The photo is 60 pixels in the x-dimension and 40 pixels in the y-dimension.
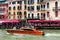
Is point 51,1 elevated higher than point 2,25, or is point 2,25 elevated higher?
point 51,1

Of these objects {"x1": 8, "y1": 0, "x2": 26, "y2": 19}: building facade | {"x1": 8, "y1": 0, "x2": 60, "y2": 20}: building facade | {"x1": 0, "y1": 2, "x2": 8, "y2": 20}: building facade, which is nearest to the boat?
{"x1": 8, "y1": 0, "x2": 60, "y2": 20}: building facade

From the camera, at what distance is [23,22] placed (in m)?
98.1

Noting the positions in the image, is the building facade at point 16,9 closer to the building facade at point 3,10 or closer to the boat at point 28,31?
the building facade at point 3,10

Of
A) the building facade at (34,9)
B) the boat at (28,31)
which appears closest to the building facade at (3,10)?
the building facade at (34,9)

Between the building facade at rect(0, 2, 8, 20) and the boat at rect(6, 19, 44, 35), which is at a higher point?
the building facade at rect(0, 2, 8, 20)

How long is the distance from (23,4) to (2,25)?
75.8 feet

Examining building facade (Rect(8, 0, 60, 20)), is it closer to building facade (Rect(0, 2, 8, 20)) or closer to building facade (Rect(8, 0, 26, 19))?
building facade (Rect(8, 0, 26, 19))

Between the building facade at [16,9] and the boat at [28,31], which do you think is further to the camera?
the building facade at [16,9]

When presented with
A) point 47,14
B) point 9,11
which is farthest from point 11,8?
point 47,14

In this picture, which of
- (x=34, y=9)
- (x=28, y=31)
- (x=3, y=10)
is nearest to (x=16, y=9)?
(x=3, y=10)

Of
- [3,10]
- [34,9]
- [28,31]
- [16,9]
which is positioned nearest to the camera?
[28,31]

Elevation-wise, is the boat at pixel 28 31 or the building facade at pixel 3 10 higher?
the building facade at pixel 3 10

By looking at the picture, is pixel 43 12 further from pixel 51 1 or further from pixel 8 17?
pixel 8 17

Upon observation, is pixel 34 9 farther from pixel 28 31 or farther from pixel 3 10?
pixel 28 31
